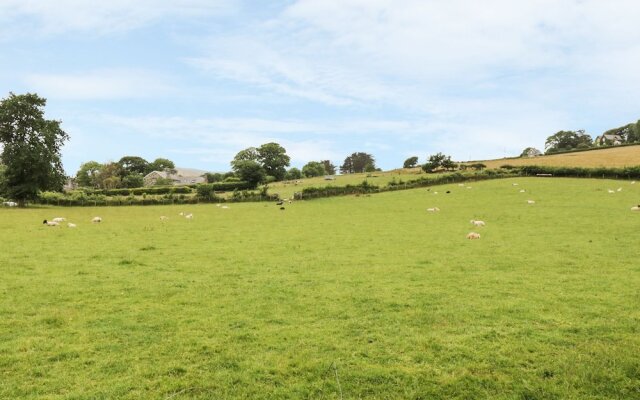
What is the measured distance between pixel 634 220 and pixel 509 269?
1803 cm

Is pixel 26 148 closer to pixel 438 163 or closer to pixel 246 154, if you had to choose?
pixel 438 163

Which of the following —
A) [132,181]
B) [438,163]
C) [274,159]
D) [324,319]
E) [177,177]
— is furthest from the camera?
[177,177]

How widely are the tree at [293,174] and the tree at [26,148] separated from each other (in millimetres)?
96357

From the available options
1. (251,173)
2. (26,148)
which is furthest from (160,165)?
(26,148)

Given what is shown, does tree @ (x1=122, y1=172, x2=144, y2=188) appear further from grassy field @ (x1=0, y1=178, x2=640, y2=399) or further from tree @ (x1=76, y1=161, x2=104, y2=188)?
grassy field @ (x1=0, y1=178, x2=640, y2=399)

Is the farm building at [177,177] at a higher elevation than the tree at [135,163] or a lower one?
lower

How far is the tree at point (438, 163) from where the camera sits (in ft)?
273

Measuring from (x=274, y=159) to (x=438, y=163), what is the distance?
76.6 m

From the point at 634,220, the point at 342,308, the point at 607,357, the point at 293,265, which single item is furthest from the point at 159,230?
the point at 634,220

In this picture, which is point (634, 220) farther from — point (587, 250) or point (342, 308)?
point (342, 308)

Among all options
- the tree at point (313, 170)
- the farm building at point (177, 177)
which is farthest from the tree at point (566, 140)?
the farm building at point (177, 177)

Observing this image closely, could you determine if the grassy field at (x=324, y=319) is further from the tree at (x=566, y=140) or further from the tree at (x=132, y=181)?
the tree at (x=566, y=140)

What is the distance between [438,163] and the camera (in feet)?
276

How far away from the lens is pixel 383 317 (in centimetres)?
1059
